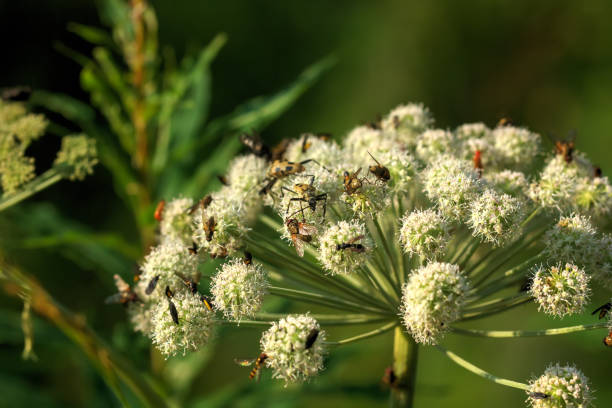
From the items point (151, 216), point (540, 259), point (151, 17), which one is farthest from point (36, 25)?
point (540, 259)

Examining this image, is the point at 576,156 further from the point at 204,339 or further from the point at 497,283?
the point at 204,339

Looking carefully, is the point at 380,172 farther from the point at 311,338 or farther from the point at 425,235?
the point at 311,338

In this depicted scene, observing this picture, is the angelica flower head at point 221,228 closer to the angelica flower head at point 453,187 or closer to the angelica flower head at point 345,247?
the angelica flower head at point 345,247

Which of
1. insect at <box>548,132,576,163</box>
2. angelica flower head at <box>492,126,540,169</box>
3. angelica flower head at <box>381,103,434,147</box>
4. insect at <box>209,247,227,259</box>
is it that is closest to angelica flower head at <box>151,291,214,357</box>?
Result: insect at <box>209,247,227,259</box>

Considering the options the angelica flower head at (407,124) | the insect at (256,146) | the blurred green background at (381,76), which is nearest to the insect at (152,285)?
the insect at (256,146)

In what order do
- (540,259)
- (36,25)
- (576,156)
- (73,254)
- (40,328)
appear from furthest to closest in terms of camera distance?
(36,25), (73,254), (40,328), (576,156), (540,259)

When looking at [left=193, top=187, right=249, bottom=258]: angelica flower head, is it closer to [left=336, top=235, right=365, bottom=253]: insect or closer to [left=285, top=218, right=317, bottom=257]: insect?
[left=285, top=218, right=317, bottom=257]: insect
